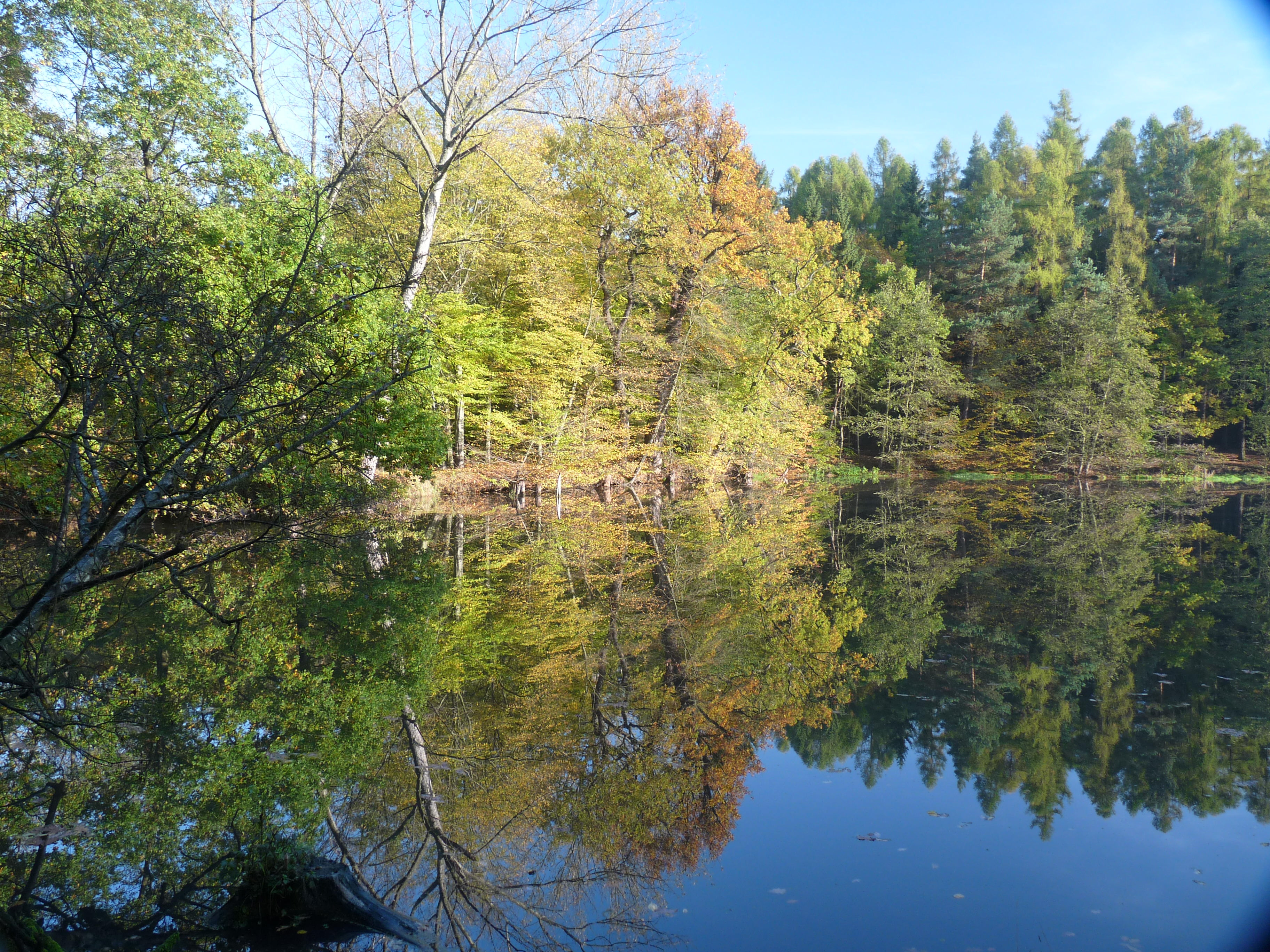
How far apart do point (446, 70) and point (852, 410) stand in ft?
99.6

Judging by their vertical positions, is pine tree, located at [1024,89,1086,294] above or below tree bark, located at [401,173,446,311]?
above

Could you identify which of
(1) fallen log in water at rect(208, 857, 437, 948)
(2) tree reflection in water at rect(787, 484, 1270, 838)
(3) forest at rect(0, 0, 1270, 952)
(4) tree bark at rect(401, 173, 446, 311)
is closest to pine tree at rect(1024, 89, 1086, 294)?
(3) forest at rect(0, 0, 1270, 952)

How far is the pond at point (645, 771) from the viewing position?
115 inches

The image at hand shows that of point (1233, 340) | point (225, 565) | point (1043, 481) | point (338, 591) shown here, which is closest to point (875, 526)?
point (338, 591)

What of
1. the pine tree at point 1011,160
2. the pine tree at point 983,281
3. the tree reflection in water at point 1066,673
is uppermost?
the pine tree at point 1011,160

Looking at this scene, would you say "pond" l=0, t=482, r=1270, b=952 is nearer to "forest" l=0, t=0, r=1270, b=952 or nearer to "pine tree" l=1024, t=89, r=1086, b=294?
"forest" l=0, t=0, r=1270, b=952

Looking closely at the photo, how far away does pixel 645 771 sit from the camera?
13.5 feet

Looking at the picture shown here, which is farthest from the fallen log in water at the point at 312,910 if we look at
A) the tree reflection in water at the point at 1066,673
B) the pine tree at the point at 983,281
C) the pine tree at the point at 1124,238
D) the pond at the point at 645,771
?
the pine tree at the point at 1124,238

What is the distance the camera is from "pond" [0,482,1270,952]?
2928mm

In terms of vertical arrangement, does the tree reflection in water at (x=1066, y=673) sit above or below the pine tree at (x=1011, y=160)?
below

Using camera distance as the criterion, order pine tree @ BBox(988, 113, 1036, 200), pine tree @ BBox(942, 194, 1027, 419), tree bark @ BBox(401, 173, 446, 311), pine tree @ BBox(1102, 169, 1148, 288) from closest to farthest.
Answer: tree bark @ BBox(401, 173, 446, 311)
pine tree @ BBox(1102, 169, 1148, 288)
pine tree @ BBox(942, 194, 1027, 419)
pine tree @ BBox(988, 113, 1036, 200)

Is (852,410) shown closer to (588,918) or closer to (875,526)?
(875,526)

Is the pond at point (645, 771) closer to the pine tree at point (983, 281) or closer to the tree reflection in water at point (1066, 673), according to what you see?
the tree reflection in water at point (1066, 673)

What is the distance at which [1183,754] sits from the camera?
443 centimetres
